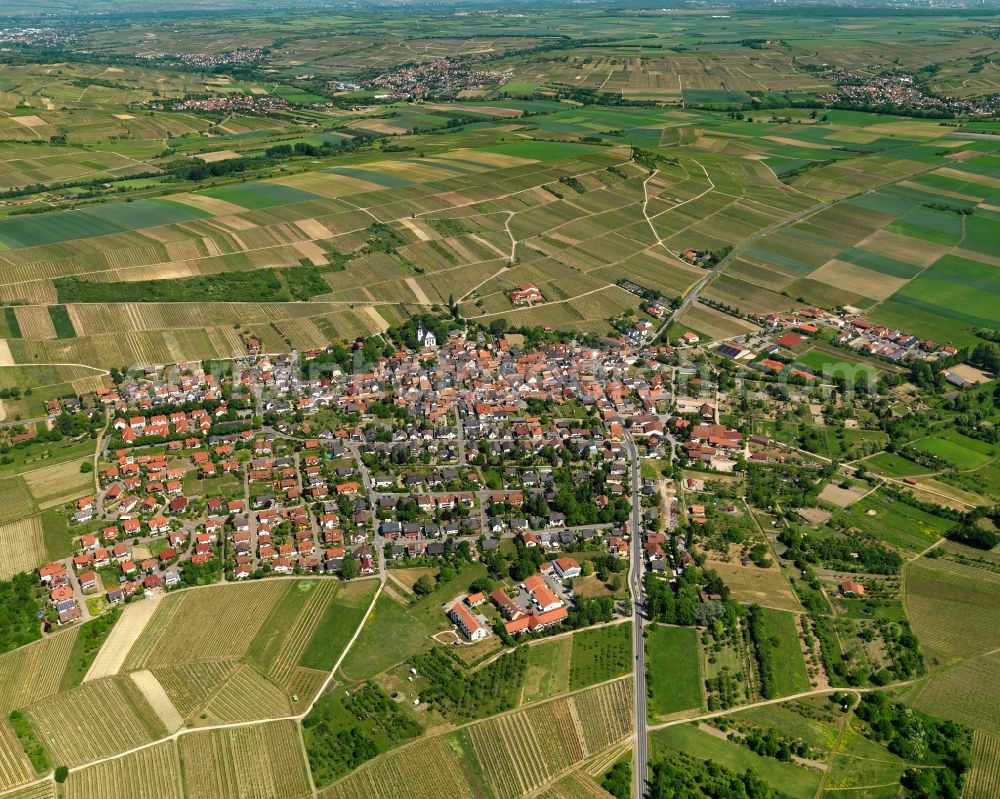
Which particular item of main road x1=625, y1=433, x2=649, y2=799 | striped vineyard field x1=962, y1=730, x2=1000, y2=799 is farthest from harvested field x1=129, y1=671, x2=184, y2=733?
striped vineyard field x1=962, y1=730, x2=1000, y2=799

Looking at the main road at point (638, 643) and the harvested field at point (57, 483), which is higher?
the harvested field at point (57, 483)

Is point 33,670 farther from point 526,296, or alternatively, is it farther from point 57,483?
point 526,296

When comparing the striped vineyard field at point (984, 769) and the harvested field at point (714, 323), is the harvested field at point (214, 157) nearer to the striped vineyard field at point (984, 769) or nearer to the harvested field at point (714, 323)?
the harvested field at point (714, 323)

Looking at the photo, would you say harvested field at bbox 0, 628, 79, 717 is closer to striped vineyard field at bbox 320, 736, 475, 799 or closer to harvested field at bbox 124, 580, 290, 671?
harvested field at bbox 124, 580, 290, 671

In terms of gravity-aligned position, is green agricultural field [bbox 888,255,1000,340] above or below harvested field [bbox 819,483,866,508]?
above

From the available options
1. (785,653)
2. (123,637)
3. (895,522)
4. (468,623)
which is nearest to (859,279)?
(895,522)

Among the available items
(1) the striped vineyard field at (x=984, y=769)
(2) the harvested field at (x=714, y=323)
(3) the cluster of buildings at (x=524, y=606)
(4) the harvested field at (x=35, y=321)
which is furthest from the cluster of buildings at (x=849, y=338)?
(4) the harvested field at (x=35, y=321)

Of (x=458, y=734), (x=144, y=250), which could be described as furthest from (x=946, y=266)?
(x=144, y=250)

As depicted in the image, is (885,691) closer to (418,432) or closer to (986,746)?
(986,746)
